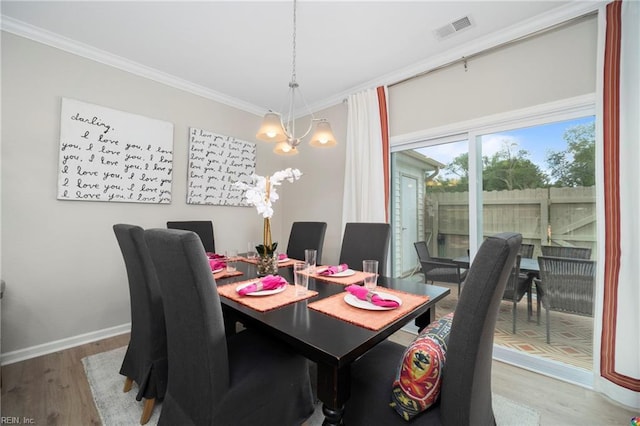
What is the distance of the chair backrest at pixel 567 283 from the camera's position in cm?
192

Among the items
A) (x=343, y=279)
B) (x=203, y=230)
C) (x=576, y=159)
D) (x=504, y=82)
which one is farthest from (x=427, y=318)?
(x=203, y=230)

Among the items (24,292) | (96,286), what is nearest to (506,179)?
(96,286)

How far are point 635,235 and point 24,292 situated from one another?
14.3 ft

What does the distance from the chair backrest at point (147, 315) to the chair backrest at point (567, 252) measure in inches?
110

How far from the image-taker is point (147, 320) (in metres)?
1.45

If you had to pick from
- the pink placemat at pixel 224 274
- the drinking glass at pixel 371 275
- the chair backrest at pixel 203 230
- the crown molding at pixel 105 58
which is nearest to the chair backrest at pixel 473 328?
the drinking glass at pixel 371 275

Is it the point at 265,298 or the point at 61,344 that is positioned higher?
the point at 265,298

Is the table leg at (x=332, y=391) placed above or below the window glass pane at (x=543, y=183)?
below

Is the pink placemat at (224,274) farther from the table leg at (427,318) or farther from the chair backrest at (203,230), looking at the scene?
the table leg at (427,318)

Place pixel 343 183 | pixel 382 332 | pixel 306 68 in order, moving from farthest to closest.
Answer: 1. pixel 343 183
2. pixel 306 68
3. pixel 382 332

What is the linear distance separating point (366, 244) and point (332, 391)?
141cm

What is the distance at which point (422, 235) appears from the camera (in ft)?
9.27

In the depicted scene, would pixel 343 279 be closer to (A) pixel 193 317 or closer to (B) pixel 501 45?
(A) pixel 193 317

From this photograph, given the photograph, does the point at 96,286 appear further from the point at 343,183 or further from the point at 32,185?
the point at 343,183
